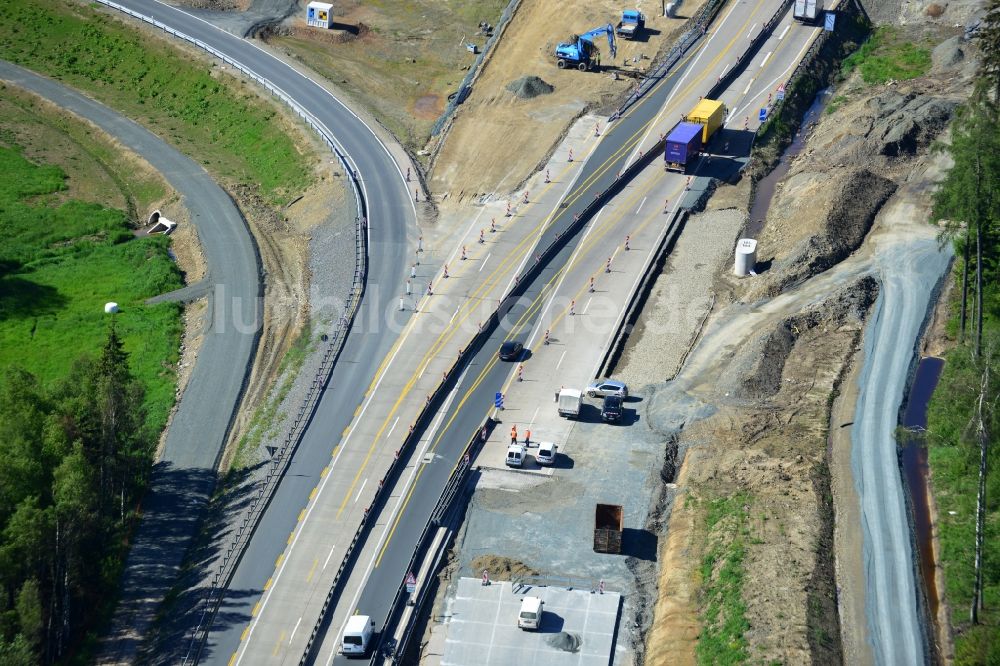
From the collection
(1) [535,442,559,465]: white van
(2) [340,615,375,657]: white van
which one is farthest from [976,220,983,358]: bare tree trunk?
(2) [340,615,375,657]: white van

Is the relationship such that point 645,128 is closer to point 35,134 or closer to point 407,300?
point 407,300

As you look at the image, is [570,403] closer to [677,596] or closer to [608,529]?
[608,529]

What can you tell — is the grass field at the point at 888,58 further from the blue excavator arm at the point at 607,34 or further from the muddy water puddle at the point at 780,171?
the blue excavator arm at the point at 607,34

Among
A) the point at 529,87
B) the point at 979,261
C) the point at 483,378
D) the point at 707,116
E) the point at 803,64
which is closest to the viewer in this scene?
the point at 979,261

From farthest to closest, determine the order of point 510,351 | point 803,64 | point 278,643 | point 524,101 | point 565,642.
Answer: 1. point 524,101
2. point 803,64
3. point 510,351
4. point 278,643
5. point 565,642

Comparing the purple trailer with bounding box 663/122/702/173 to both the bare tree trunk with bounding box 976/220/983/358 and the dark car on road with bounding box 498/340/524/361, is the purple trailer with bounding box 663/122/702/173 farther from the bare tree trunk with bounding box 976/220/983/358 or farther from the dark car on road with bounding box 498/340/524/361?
the bare tree trunk with bounding box 976/220/983/358

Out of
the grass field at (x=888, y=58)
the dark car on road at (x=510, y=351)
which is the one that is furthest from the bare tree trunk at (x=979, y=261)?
the grass field at (x=888, y=58)

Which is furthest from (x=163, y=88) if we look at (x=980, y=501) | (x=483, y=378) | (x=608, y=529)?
(x=980, y=501)
